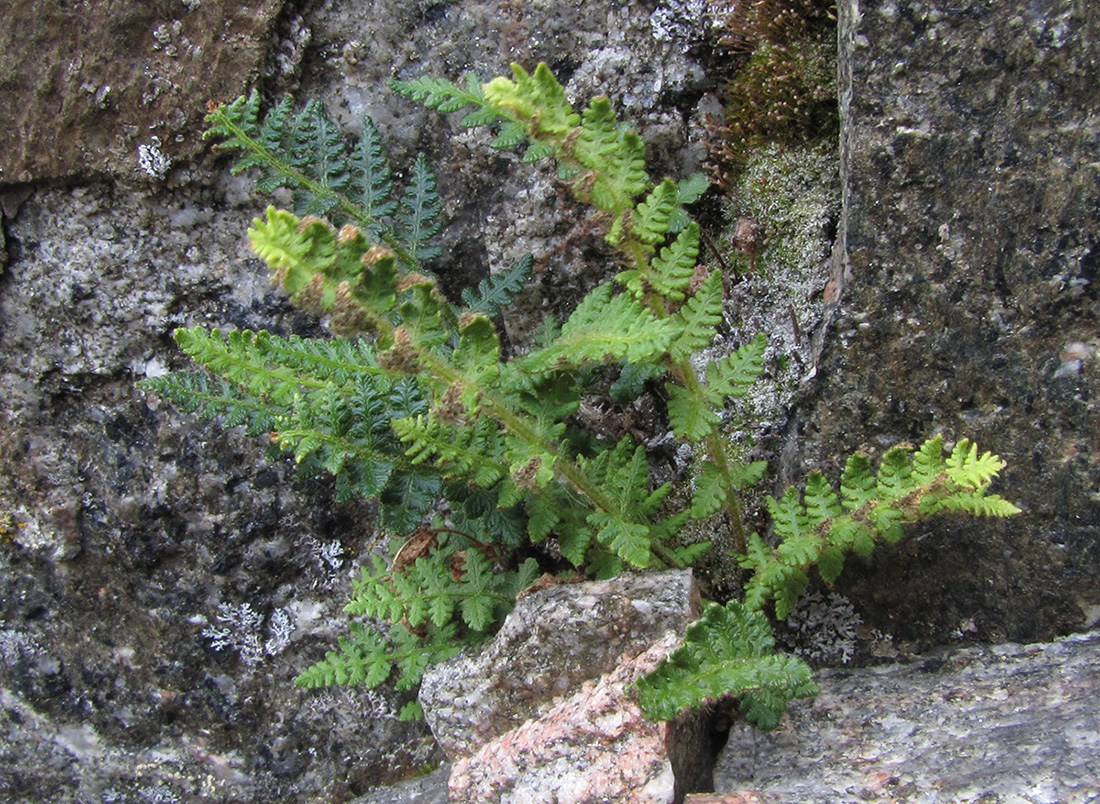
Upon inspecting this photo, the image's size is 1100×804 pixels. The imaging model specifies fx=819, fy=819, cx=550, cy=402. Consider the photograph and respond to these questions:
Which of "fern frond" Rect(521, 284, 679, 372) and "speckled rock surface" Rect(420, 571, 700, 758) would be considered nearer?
"fern frond" Rect(521, 284, 679, 372)

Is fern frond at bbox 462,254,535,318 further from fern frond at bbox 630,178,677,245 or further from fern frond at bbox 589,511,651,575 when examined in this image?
fern frond at bbox 589,511,651,575

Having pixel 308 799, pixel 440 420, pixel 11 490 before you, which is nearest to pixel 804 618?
pixel 440 420

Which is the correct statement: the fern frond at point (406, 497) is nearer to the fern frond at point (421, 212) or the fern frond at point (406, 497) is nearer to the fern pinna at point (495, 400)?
the fern pinna at point (495, 400)

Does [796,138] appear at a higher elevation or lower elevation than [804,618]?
higher

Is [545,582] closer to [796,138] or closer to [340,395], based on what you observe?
[340,395]

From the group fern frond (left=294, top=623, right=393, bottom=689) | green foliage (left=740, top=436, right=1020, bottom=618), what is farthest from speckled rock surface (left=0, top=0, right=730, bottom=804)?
green foliage (left=740, top=436, right=1020, bottom=618)

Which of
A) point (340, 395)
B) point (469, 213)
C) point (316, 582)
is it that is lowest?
point (316, 582)
